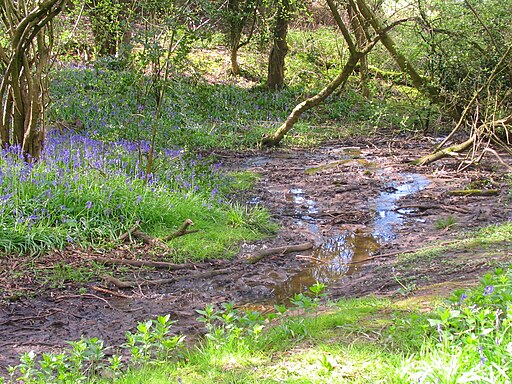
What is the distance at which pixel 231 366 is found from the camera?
335 centimetres

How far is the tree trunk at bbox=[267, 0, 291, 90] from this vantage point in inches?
677

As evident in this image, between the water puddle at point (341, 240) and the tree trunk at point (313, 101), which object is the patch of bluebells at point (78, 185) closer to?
the water puddle at point (341, 240)

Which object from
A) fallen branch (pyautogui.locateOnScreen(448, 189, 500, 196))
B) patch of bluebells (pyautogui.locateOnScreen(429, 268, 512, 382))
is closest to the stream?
fallen branch (pyautogui.locateOnScreen(448, 189, 500, 196))

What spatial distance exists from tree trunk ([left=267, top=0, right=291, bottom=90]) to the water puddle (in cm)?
874

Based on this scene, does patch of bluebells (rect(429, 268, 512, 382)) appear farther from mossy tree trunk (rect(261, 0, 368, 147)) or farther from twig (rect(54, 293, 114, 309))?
mossy tree trunk (rect(261, 0, 368, 147))

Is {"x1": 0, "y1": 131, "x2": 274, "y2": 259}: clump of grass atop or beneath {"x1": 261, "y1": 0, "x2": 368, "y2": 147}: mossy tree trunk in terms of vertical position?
beneath

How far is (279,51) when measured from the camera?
18.5 metres

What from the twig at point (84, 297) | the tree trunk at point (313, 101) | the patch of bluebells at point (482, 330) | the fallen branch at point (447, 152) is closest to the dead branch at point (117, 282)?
the twig at point (84, 297)

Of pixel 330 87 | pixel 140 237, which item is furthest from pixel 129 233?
pixel 330 87

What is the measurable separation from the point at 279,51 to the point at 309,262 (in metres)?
12.9

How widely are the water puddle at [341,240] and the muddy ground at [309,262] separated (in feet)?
0.04

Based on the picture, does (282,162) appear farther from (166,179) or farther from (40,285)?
(40,285)

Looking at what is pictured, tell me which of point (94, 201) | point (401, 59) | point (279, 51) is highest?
point (279, 51)

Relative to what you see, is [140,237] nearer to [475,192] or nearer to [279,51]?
[475,192]
